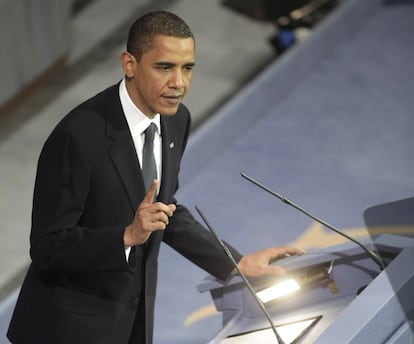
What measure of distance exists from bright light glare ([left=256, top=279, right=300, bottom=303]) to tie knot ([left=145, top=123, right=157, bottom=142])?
21.7 inches

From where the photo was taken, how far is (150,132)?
9.83 ft

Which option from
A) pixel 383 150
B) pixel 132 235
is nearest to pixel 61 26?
pixel 383 150

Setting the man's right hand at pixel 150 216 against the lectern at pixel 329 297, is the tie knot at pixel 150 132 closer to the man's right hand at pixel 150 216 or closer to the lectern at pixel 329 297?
the man's right hand at pixel 150 216

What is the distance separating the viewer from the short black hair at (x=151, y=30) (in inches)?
111

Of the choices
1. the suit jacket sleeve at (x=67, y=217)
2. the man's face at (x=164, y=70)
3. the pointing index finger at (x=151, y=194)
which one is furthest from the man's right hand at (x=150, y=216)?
the man's face at (x=164, y=70)

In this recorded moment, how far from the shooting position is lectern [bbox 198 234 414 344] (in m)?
2.94

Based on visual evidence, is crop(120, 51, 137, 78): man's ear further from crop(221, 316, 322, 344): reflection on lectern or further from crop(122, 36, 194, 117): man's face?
crop(221, 316, 322, 344): reflection on lectern

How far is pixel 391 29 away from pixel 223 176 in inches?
77.9

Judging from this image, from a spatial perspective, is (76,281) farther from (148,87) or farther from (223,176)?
(223,176)

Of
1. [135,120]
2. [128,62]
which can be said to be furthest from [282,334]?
[128,62]

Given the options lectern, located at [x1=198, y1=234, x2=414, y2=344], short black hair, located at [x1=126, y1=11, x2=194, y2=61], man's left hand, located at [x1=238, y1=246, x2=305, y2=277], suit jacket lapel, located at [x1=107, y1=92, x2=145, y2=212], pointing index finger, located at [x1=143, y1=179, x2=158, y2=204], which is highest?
short black hair, located at [x1=126, y1=11, x2=194, y2=61]

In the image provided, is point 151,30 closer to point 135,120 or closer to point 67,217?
point 135,120

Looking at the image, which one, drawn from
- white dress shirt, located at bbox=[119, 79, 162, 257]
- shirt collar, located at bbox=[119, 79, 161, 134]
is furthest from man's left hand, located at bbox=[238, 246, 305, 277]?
shirt collar, located at bbox=[119, 79, 161, 134]

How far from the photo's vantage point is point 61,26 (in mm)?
6367
